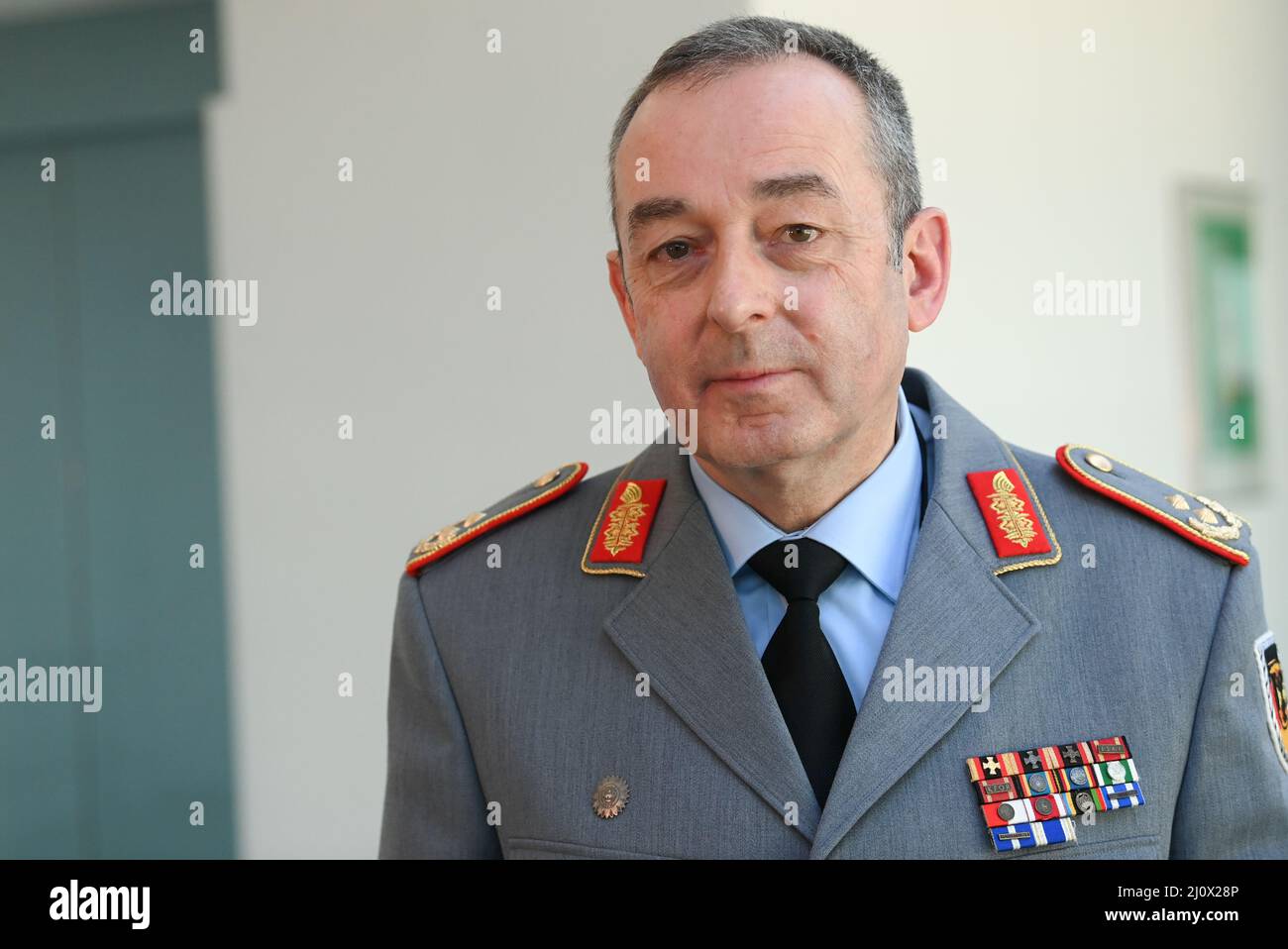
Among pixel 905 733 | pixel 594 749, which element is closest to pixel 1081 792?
pixel 905 733

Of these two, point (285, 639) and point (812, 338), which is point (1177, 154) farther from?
point (285, 639)

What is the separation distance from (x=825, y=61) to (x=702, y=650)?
668 mm

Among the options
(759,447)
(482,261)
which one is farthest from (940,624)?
(482,261)

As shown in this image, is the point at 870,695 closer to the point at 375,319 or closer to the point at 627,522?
the point at 627,522

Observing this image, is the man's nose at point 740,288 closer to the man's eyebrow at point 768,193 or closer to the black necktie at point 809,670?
the man's eyebrow at point 768,193

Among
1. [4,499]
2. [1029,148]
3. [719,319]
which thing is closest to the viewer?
[719,319]

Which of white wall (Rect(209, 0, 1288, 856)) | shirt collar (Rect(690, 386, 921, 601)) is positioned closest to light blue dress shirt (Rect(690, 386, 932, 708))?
shirt collar (Rect(690, 386, 921, 601))

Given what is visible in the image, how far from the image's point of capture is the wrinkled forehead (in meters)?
1.23

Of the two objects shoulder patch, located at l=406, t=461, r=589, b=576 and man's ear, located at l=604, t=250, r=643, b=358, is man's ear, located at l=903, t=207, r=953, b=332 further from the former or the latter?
shoulder patch, located at l=406, t=461, r=589, b=576

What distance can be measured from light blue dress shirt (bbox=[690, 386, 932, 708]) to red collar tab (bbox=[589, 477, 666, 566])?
89 mm

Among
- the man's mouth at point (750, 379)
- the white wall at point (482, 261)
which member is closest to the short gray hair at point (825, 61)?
the man's mouth at point (750, 379)

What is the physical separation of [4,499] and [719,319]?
271cm

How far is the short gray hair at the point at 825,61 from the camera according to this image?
50.5 inches
